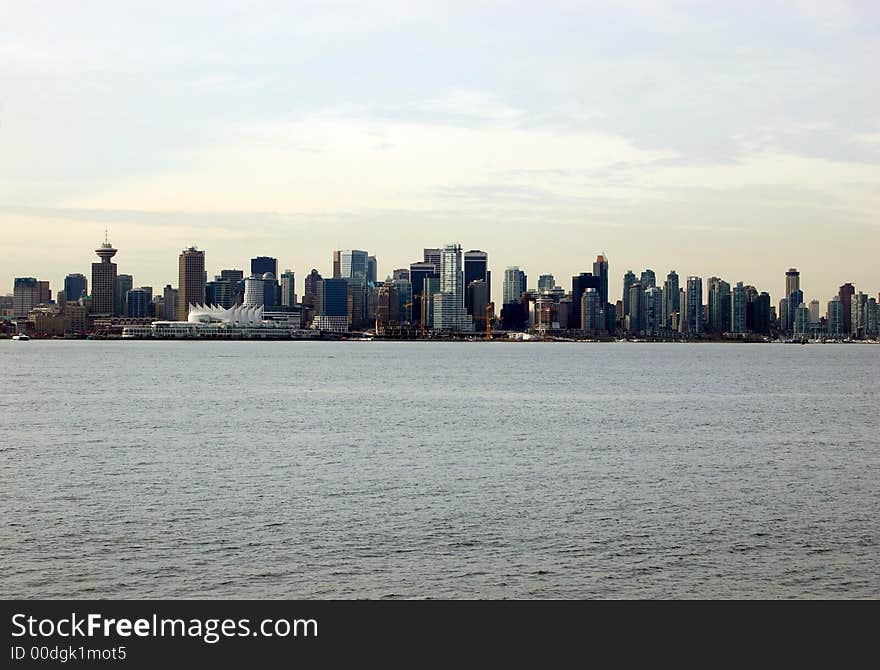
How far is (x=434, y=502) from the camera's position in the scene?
125 ft

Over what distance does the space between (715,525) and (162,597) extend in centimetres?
1760

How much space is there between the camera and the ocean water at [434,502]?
27.8 m

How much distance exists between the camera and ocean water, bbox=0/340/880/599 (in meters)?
27.8

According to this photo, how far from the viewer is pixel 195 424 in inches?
2613
